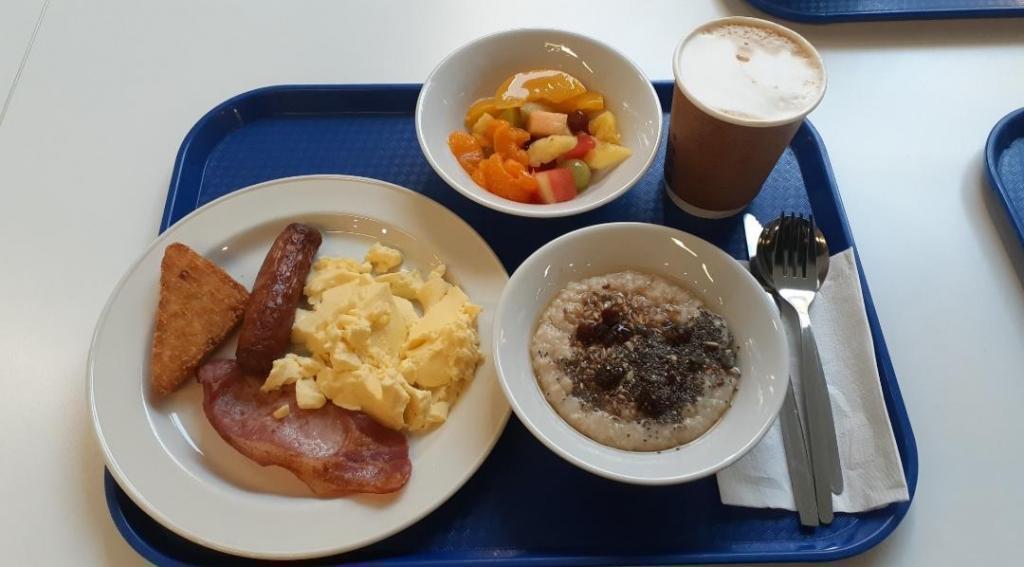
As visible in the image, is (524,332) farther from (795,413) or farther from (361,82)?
(361,82)

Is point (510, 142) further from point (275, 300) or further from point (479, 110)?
point (275, 300)

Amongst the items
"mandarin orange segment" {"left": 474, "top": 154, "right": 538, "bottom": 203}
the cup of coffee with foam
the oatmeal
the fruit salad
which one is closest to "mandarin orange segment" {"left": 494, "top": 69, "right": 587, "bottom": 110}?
the fruit salad

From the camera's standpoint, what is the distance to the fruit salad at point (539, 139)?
5.67 feet

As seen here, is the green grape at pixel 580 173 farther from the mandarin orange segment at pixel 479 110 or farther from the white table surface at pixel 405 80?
the white table surface at pixel 405 80

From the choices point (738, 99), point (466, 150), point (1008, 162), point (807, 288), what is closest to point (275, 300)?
point (466, 150)

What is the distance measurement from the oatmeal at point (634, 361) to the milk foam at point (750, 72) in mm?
456

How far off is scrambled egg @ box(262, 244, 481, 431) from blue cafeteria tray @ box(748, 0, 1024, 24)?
1.66 meters

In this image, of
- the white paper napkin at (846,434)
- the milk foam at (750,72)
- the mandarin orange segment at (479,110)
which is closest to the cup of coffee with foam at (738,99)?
the milk foam at (750,72)

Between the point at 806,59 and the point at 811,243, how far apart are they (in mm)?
452

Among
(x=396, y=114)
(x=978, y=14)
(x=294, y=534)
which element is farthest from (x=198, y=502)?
(x=978, y=14)

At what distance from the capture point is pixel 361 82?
7.34 ft

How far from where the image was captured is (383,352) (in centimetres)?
157

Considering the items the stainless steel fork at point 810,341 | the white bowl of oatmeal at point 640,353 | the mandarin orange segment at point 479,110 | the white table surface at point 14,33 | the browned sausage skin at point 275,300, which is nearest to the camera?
the white bowl of oatmeal at point 640,353

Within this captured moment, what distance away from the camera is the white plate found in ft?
4.45
